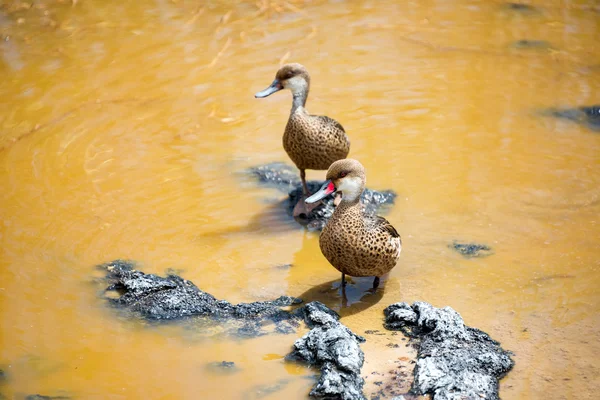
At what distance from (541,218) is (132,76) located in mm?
4841

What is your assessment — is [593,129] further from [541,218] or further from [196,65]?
[196,65]

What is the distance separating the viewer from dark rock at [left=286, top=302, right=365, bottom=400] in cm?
427

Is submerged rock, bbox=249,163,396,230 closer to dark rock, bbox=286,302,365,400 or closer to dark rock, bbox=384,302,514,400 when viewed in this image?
dark rock, bbox=384,302,514,400

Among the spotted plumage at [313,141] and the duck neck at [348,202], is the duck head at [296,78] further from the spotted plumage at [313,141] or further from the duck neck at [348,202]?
the duck neck at [348,202]

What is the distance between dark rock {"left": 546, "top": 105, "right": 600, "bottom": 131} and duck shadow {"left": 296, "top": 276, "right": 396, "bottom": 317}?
11.2 feet

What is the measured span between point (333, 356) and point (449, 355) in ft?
2.25

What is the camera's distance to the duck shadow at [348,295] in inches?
209

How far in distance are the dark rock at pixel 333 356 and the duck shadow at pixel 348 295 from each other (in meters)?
0.41

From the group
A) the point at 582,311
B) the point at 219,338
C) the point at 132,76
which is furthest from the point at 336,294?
the point at 132,76

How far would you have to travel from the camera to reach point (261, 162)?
24.0 feet

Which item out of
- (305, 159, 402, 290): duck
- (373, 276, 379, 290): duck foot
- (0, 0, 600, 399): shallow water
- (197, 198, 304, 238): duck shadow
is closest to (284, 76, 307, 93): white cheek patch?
(0, 0, 600, 399): shallow water

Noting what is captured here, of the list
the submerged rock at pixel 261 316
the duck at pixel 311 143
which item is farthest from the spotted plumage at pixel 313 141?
the submerged rock at pixel 261 316

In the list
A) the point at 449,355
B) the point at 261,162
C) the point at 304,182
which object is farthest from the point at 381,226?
the point at 261,162

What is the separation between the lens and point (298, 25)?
32.7 ft
